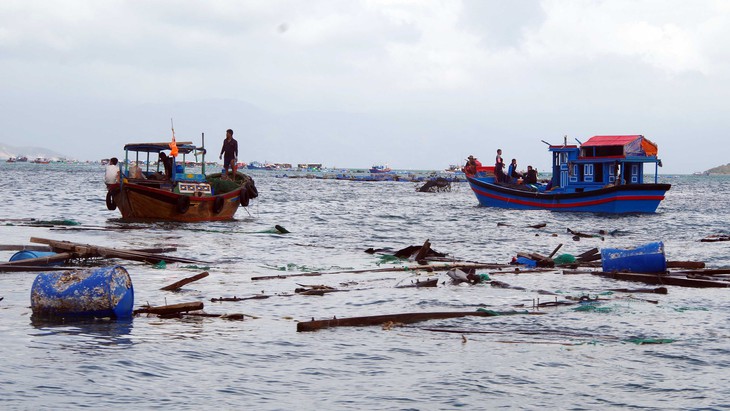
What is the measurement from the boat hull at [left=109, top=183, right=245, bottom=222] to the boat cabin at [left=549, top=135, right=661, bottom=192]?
55.9ft

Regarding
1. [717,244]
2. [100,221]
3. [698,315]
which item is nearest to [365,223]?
[100,221]

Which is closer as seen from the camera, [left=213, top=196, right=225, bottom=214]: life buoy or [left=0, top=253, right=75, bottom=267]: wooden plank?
[left=0, top=253, right=75, bottom=267]: wooden plank

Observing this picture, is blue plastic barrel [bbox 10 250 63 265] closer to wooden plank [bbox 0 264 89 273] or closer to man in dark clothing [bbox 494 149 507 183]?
wooden plank [bbox 0 264 89 273]

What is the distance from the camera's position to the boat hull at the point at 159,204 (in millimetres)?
23844

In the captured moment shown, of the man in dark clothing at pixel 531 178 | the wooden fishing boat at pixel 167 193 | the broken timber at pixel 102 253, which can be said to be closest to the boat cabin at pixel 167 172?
the wooden fishing boat at pixel 167 193

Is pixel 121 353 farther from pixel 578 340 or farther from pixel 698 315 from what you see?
pixel 698 315

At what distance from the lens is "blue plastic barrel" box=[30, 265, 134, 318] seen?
29.2 feet

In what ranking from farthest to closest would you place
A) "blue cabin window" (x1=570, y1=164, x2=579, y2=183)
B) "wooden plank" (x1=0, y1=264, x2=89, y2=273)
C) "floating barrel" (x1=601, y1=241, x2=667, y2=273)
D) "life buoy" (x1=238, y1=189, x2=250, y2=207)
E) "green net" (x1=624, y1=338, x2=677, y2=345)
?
"blue cabin window" (x1=570, y1=164, x2=579, y2=183)
"life buoy" (x1=238, y1=189, x2=250, y2=207)
"floating barrel" (x1=601, y1=241, x2=667, y2=273)
"wooden plank" (x1=0, y1=264, x2=89, y2=273)
"green net" (x1=624, y1=338, x2=677, y2=345)

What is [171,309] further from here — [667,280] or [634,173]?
[634,173]

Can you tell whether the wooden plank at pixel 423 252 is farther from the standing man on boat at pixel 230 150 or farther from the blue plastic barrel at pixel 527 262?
the standing man on boat at pixel 230 150

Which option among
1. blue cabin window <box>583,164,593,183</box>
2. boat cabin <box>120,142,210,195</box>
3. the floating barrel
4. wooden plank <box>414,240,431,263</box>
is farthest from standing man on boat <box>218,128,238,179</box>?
blue cabin window <box>583,164,593,183</box>

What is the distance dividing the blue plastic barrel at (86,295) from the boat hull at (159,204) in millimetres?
14777

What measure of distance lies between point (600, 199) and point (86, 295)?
1116 inches

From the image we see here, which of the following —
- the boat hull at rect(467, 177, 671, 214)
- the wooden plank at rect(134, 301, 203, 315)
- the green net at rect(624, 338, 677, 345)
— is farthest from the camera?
the boat hull at rect(467, 177, 671, 214)
